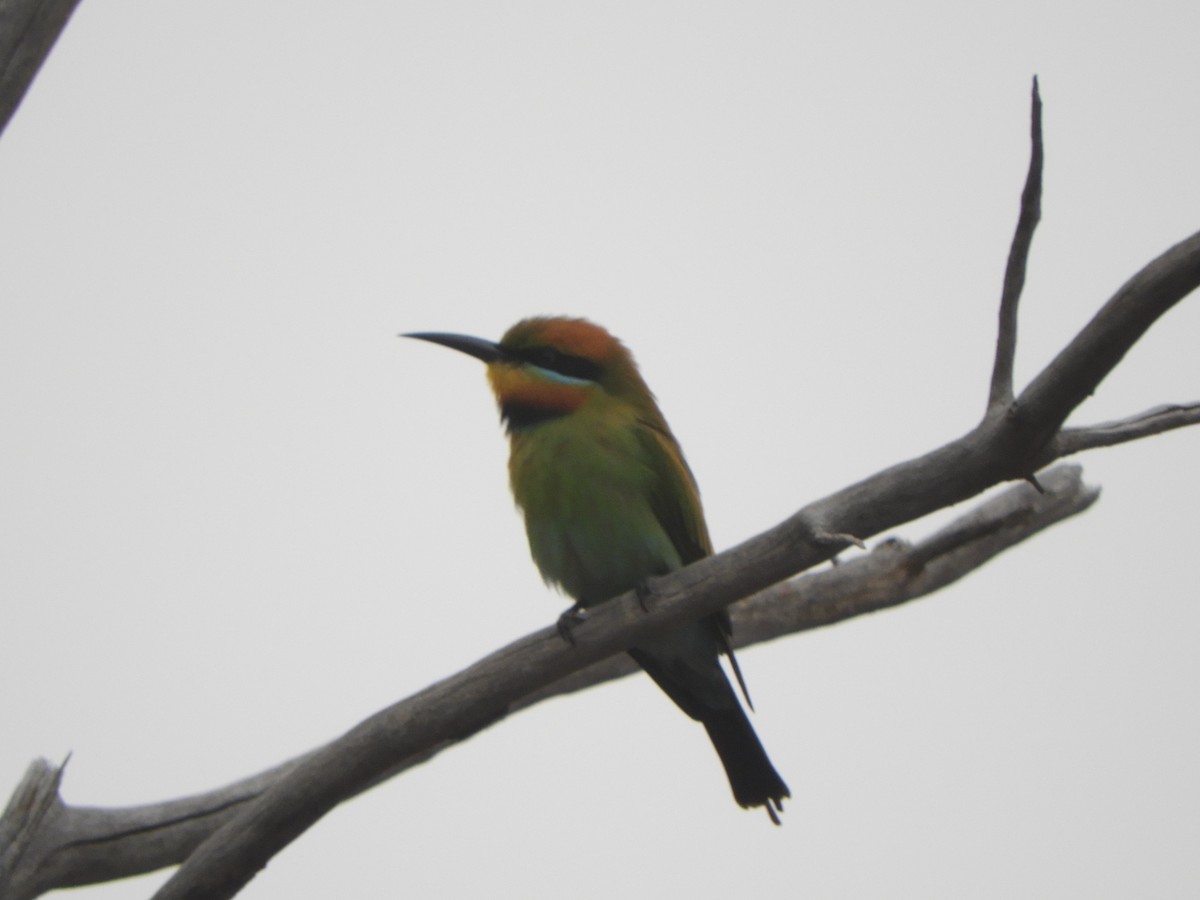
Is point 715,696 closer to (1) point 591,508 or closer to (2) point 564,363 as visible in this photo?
(1) point 591,508

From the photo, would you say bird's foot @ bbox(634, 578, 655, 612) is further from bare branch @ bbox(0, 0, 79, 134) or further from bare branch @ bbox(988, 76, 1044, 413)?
bare branch @ bbox(0, 0, 79, 134)

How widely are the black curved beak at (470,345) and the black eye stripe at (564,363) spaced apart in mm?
102

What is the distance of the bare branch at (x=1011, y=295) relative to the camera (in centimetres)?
221

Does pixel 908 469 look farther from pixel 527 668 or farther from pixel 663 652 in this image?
pixel 663 652

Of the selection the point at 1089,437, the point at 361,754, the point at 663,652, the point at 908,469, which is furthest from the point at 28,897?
the point at 1089,437

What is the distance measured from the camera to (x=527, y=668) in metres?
2.68

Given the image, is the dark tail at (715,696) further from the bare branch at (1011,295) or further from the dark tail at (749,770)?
the bare branch at (1011,295)

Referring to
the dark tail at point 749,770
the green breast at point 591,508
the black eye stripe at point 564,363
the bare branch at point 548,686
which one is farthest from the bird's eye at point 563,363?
the dark tail at point 749,770

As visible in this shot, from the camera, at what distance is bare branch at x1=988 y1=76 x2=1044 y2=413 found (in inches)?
87.0

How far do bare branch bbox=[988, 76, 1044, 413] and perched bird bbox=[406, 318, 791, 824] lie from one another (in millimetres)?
1179

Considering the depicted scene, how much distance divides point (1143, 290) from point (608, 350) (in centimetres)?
186

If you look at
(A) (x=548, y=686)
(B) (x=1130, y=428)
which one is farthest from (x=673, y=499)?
(B) (x=1130, y=428)

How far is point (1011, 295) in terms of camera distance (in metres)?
2.27

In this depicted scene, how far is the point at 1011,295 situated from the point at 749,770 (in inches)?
65.4
